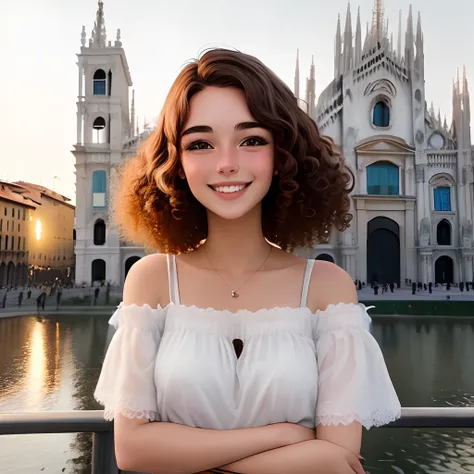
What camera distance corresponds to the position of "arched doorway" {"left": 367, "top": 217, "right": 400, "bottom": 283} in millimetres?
23234

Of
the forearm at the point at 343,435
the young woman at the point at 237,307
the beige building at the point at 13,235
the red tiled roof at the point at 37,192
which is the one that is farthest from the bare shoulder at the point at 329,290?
the red tiled roof at the point at 37,192

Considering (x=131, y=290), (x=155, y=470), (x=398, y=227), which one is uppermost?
(x=398, y=227)

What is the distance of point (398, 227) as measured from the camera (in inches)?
936

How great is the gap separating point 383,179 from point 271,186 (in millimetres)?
23568

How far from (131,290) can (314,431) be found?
543 millimetres

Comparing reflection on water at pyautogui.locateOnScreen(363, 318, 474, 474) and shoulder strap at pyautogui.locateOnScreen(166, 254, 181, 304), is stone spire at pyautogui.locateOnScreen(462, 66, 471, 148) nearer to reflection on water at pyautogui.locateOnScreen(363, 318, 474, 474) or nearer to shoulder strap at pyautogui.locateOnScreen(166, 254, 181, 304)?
reflection on water at pyautogui.locateOnScreen(363, 318, 474, 474)

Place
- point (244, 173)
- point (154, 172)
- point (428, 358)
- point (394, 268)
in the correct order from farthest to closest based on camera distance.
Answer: point (394, 268)
point (428, 358)
point (154, 172)
point (244, 173)

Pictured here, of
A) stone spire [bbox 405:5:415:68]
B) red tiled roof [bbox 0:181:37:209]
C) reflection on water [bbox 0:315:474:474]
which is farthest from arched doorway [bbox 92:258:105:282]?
stone spire [bbox 405:5:415:68]

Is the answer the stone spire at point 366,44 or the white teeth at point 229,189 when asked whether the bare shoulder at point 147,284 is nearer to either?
the white teeth at point 229,189

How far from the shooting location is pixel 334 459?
1083mm

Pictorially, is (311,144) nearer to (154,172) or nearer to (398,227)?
(154,172)

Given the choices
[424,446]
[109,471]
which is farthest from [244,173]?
[424,446]

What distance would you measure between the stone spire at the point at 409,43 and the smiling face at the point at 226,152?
25.5 m

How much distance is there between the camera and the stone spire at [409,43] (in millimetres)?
24312
